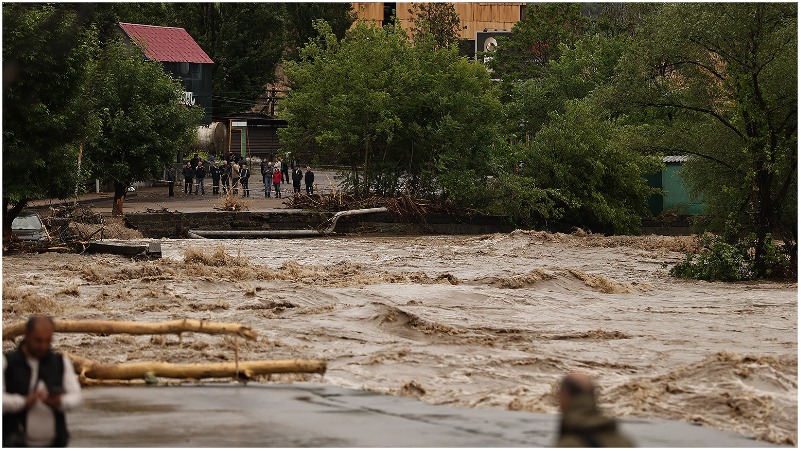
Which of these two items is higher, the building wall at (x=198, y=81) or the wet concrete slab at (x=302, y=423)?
A: the building wall at (x=198, y=81)

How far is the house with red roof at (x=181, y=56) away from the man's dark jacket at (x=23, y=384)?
5969 cm

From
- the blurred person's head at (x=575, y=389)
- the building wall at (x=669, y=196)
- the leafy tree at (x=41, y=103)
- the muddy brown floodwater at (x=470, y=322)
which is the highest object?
the leafy tree at (x=41, y=103)

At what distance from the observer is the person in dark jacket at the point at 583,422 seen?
7578mm

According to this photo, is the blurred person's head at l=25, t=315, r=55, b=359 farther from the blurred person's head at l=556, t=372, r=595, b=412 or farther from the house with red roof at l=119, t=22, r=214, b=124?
the house with red roof at l=119, t=22, r=214, b=124

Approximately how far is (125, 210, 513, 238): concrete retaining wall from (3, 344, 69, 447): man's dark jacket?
36908 mm

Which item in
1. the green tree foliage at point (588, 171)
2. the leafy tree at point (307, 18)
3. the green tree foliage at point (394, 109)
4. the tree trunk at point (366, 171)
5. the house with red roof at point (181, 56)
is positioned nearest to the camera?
the green tree foliage at point (588, 171)

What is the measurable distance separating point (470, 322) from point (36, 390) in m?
13.4

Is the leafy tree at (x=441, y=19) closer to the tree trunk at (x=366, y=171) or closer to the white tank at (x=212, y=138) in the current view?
the white tank at (x=212, y=138)

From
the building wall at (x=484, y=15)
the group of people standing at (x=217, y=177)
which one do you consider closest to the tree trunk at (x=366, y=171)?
the group of people standing at (x=217, y=177)

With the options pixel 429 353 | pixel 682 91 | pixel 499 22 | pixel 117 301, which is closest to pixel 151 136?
pixel 682 91

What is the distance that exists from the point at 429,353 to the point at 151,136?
105 feet

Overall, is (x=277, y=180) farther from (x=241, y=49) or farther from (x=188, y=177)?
(x=241, y=49)

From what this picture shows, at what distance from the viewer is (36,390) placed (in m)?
9.11

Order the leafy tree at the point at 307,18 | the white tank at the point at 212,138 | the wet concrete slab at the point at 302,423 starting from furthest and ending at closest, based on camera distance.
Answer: the leafy tree at the point at 307,18
the white tank at the point at 212,138
the wet concrete slab at the point at 302,423
